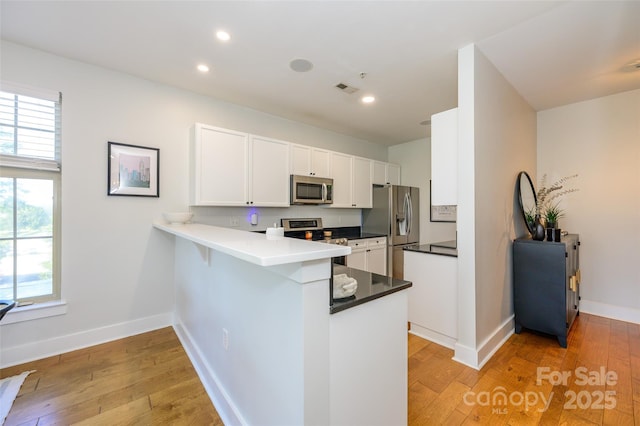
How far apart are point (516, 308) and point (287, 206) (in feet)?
9.30

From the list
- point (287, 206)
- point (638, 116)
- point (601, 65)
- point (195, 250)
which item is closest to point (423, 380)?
point (195, 250)

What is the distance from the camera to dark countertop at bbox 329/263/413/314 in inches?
43.3

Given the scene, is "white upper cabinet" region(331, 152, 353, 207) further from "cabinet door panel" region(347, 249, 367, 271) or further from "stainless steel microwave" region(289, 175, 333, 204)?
"cabinet door panel" region(347, 249, 367, 271)

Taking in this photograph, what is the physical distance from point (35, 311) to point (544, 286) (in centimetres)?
458

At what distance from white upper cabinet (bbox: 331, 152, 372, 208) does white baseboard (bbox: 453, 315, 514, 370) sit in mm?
2526

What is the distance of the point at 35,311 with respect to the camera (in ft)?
7.40

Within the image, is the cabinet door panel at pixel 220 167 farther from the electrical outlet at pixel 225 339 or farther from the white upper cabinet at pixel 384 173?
the white upper cabinet at pixel 384 173

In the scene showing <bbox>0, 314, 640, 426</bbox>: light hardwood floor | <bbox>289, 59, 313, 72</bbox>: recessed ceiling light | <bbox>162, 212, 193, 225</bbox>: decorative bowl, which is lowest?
<bbox>0, 314, 640, 426</bbox>: light hardwood floor

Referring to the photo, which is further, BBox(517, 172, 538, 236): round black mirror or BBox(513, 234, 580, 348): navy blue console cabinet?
BBox(517, 172, 538, 236): round black mirror

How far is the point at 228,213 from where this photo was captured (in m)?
3.35

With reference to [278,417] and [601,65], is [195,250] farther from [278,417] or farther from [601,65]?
[601,65]

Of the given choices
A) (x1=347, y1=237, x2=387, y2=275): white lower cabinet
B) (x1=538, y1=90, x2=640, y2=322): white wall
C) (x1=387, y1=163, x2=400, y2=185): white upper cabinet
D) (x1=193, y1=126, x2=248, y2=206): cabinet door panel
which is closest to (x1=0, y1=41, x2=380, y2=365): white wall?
(x1=193, y1=126, x2=248, y2=206): cabinet door panel

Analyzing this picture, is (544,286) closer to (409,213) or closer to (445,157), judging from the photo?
(445,157)

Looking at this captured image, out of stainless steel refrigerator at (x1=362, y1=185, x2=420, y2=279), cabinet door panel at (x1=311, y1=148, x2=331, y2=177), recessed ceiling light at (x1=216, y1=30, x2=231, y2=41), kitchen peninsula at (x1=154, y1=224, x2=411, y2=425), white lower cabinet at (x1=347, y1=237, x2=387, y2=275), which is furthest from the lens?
stainless steel refrigerator at (x1=362, y1=185, x2=420, y2=279)
